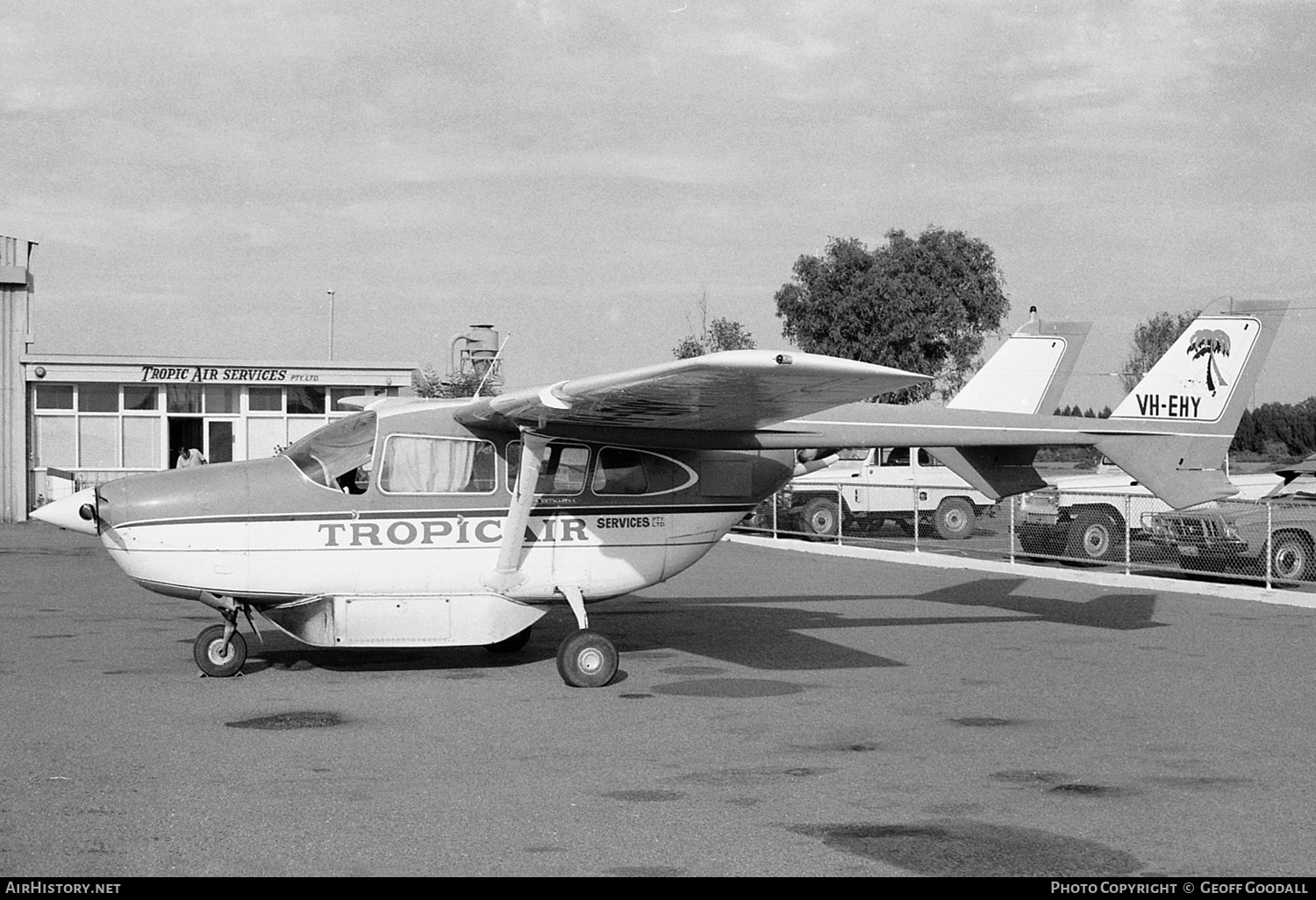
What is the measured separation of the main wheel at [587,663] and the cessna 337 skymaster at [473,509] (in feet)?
0.04

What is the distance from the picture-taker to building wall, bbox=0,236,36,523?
35.9 metres

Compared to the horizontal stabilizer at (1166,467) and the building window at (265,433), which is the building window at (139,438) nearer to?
the building window at (265,433)

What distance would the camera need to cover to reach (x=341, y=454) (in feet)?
34.1

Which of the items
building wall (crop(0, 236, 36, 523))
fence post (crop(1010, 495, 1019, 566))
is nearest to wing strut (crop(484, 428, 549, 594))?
fence post (crop(1010, 495, 1019, 566))

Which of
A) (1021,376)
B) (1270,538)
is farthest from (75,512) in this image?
(1270,538)

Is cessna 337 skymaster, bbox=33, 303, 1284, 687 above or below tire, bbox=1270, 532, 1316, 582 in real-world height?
above

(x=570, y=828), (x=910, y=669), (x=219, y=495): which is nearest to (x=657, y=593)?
(x=910, y=669)

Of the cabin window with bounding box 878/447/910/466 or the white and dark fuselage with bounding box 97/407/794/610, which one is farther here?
the cabin window with bounding box 878/447/910/466

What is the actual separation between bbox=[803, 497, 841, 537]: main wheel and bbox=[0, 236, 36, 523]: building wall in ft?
73.5

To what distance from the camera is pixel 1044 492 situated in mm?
20984

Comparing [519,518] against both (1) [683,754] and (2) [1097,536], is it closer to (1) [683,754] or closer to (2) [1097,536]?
(1) [683,754]

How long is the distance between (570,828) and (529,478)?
182 inches

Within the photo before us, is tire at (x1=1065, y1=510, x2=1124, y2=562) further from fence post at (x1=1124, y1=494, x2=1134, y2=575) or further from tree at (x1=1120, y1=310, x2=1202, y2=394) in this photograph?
tree at (x1=1120, y1=310, x2=1202, y2=394)

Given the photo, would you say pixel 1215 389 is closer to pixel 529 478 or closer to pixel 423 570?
pixel 529 478
